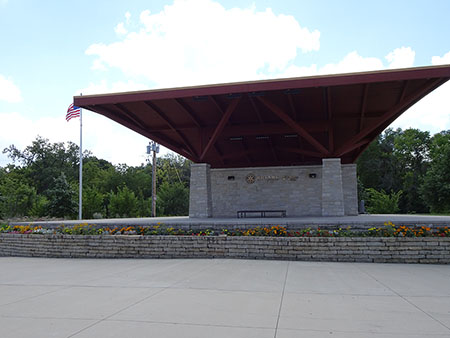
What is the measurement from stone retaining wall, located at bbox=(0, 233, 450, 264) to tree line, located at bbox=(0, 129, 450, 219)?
17.6 m

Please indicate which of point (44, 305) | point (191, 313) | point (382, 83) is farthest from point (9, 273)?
point (382, 83)

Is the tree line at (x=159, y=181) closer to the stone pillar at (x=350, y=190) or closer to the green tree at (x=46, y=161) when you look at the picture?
the green tree at (x=46, y=161)

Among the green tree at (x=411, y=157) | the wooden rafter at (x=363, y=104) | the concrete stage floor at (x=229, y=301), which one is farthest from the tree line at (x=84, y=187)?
the green tree at (x=411, y=157)

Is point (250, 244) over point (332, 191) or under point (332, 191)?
under

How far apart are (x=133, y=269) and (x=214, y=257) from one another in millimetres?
2524

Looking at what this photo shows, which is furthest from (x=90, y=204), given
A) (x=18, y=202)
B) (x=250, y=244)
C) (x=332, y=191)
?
(x=250, y=244)

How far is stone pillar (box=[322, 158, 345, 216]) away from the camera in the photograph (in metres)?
17.0

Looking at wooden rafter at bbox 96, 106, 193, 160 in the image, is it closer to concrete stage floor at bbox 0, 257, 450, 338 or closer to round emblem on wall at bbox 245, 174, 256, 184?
round emblem on wall at bbox 245, 174, 256, 184

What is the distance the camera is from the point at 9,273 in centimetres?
895

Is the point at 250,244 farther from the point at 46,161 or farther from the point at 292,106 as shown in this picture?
the point at 46,161

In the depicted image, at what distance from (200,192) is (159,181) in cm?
4203

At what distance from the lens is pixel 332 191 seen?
1722 centimetres

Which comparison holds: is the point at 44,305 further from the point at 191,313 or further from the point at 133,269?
the point at 133,269

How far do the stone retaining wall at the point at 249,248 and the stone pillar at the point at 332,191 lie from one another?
23.4ft
